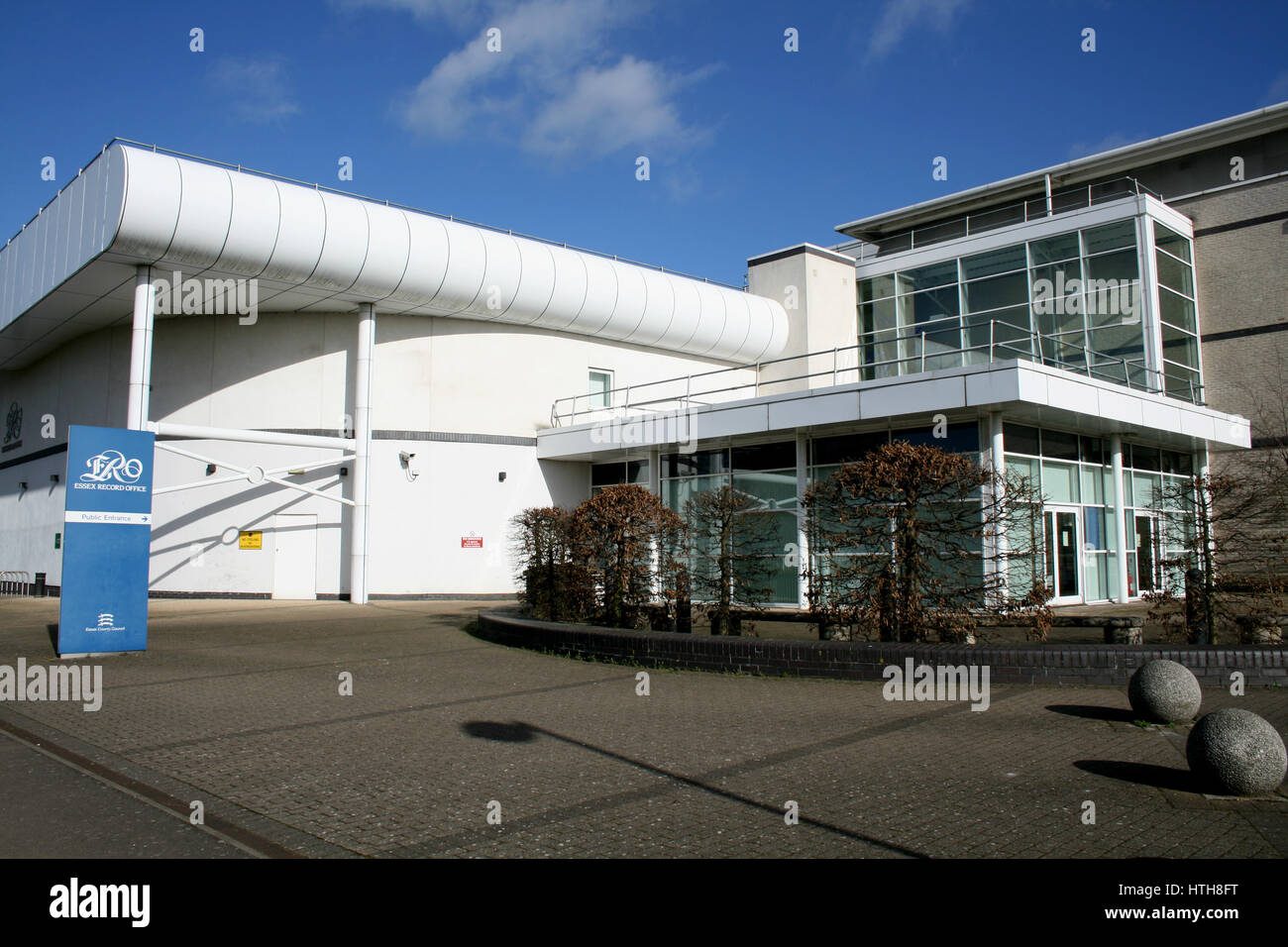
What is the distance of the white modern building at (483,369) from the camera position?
1919 centimetres

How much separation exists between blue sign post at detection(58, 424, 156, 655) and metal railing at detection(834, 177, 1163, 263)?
910 inches

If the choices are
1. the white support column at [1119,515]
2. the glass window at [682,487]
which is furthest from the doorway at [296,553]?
the white support column at [1119,515]

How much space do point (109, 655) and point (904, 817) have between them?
11.9m

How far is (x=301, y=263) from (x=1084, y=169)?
23.1 m

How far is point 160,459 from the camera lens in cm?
2444

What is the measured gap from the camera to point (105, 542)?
13.1 metres

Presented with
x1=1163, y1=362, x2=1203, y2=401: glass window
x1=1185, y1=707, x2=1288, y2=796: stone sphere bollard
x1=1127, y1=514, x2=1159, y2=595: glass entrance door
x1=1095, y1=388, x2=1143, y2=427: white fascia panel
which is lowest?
x1=1185, y1=707, x2=1288, y2=796: stone sphere bollard

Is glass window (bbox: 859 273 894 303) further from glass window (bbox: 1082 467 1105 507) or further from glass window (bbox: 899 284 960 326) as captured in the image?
glass window (bbox: 1082 467 1105 507)

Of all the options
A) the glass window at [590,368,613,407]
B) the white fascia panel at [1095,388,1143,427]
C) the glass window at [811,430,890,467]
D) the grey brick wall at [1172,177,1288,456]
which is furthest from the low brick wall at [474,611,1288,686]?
the grey brick wall at [1172,177,1288,456]

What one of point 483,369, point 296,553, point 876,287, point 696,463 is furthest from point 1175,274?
point 296,553

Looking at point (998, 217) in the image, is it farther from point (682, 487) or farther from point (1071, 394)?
point (682, 487)

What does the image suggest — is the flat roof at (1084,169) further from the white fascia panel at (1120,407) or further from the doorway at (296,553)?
the doorway at (296,553)

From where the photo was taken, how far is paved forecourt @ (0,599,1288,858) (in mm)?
5145

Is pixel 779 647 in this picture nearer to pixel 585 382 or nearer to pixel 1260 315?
pixel 585 382
